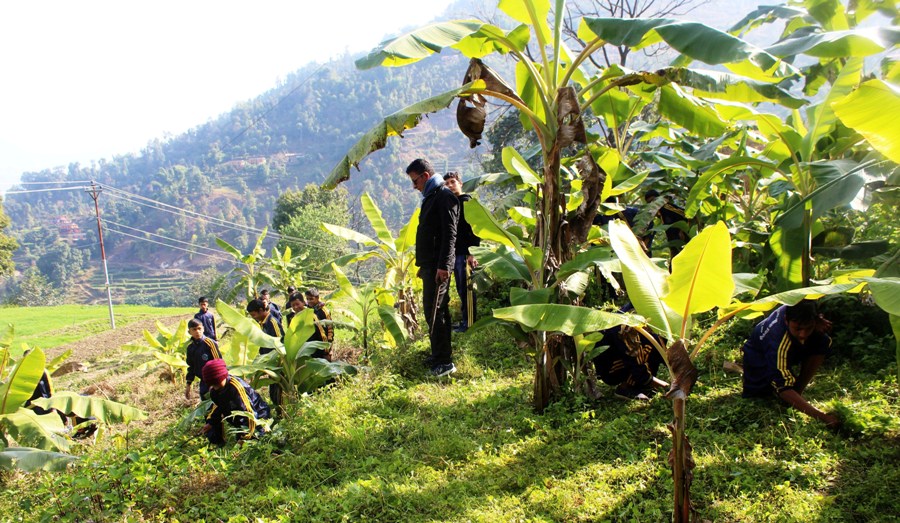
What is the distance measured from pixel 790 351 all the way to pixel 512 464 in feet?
6.19

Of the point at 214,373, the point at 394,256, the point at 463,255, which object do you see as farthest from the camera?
the point at 394,256

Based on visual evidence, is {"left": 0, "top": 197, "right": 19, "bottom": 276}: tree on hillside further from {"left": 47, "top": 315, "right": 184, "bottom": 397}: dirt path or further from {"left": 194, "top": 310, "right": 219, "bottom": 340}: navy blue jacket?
{"left": 194, "top": 310, "right": 219, "bottom": 340}: navy blue jacket

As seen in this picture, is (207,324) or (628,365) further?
(207,324)

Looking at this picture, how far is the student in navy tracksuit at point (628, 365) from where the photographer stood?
4117 mm

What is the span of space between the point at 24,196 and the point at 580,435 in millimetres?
152651

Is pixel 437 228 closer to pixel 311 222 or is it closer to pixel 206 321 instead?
pixel 206 321

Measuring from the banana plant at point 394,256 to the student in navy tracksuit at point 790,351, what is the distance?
4.07 metres

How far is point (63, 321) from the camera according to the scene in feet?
80.2

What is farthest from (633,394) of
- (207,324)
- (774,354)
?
(207,324)

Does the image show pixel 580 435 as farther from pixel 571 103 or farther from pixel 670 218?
pixel 670 218

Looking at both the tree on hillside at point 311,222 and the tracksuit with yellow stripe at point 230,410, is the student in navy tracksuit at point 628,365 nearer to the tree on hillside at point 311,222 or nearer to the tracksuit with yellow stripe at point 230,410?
the tracksuit with yellow stripe at point 230,410

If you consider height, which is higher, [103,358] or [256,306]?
[256,306]

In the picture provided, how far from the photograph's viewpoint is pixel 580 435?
3818 millimetres

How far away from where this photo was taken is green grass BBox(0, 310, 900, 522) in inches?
117
